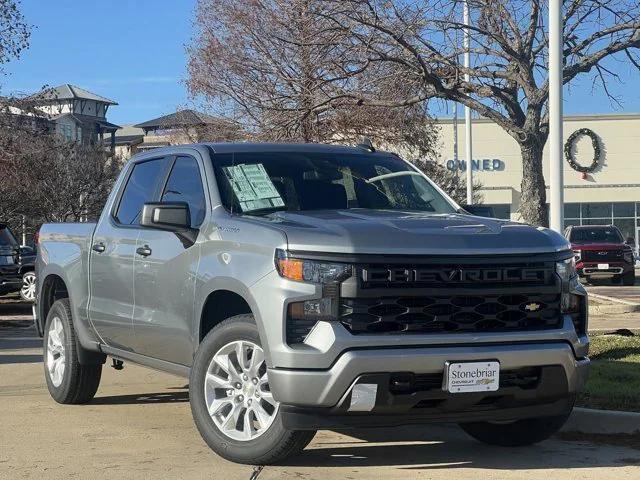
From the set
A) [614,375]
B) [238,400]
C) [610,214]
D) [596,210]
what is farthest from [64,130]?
[238,400]

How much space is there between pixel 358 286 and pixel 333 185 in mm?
1665

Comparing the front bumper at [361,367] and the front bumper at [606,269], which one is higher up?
the front bumper at [361,367]

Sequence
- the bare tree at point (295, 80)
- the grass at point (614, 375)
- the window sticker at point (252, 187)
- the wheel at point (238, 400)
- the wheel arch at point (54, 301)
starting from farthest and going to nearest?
the bare tree at point (295, 80) → the wheel arch at point (54, 301) → the grass at point (614, 375) → the window sticker at point (252, 187) → the wheel at point (238, 400)

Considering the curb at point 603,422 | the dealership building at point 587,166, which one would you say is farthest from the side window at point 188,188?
the dealership building at point 587,166

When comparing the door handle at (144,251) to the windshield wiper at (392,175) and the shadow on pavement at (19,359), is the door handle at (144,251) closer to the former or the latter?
the windshield wiper at (392,175)

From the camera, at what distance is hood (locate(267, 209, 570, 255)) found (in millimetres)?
5570

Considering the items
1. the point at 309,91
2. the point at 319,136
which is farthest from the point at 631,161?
the point at 309,91

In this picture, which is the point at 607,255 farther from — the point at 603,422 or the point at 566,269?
the point at 566,269

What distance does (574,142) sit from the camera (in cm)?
5216

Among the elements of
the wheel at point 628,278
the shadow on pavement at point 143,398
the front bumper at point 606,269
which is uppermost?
the shadow on pavement at point 143,398

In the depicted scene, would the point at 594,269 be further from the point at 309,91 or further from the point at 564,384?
the point at 564,384

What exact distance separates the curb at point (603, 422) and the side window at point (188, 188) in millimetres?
3013

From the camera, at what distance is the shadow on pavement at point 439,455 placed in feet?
20.5

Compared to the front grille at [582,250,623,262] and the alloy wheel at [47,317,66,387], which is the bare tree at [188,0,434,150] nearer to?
the front grille at [582,250,623,262]
